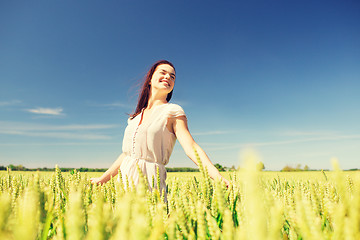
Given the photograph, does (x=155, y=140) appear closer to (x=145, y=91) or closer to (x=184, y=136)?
(x=184, y=136)

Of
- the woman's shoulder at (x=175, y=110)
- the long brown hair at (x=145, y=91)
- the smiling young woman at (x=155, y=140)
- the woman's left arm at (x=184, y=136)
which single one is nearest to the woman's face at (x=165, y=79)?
the smiling young woman at (x=155, y=140)

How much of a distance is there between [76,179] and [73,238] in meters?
1.44

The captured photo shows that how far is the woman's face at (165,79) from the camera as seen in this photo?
3654mm

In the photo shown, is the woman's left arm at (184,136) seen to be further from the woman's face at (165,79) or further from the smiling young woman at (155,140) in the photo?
the woman's face at (165,79)

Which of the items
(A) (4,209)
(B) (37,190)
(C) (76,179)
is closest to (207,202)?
(B) (37,190)

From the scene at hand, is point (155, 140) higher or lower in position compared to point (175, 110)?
lower

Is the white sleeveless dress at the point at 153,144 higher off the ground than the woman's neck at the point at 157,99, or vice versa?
the woman's neck at the point at 157,99

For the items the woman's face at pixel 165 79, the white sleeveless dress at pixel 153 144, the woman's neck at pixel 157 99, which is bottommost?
the white sleeveless dress at pixel 153 144

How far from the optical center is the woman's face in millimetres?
3654

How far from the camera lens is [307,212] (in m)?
0.59

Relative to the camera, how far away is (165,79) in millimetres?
3691

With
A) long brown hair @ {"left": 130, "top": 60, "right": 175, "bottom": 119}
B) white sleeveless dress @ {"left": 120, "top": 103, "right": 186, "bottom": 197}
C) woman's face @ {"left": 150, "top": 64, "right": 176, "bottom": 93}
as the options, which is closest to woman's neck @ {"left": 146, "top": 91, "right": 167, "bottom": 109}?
woman's face @ {"left": 150, "top": 64, "right": 176, "bottom": 93}

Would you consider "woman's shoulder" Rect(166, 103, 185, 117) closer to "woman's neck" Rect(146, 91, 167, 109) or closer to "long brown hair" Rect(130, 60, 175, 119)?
"woman's neck" Rect(146, 91, 167, 109)

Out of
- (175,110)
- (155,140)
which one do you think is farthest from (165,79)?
(155,140)
